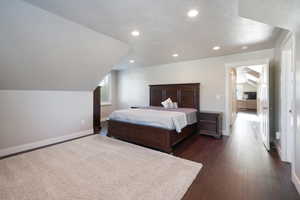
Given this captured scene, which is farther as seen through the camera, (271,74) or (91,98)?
(91,98)

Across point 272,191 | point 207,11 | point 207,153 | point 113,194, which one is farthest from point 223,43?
point 113,194

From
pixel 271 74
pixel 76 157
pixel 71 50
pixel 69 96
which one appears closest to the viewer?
pixel 76 157

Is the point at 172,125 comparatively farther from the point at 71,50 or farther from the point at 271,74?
the point at 271,74

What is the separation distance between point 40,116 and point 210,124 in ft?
15.0

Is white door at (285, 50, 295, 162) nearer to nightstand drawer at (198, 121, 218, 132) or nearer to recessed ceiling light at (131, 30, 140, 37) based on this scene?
nightstand drawer at (198, 121, 218, 132)

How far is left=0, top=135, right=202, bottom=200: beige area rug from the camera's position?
1.66m

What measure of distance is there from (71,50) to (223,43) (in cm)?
346

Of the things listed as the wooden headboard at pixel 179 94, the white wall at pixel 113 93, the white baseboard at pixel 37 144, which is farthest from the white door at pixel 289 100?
the white wall at pixel 113 93

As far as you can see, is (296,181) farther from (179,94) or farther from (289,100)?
(179,94)

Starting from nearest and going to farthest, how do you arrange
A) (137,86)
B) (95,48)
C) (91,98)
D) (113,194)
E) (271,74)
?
(113,194), (95,48), (271,74), (91,98), (137,86)

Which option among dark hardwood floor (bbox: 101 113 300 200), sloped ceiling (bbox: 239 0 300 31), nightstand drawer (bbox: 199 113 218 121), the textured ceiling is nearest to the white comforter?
dark hardwood floor (bbox: 101 113 300 200)

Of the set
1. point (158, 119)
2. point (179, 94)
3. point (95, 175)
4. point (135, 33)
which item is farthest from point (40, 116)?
point (179, 94)

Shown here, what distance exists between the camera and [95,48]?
3041 millimetres

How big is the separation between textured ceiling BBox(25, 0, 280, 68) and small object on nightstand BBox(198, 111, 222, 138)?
6.17ft
